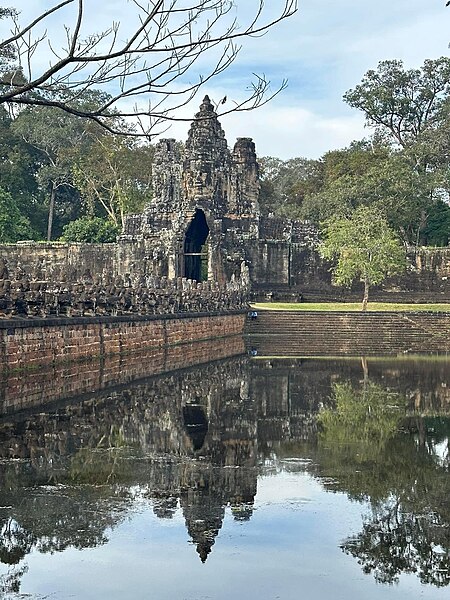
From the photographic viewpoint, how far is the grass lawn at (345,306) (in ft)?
166

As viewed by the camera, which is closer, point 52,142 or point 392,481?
point 392,481

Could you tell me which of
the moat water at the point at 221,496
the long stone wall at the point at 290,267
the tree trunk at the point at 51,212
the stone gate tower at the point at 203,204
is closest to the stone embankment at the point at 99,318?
the moat water at the point at 221,496

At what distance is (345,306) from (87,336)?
29.0 m

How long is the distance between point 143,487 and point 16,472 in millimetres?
1699

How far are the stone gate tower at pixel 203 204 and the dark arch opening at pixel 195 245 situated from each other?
0.28ft

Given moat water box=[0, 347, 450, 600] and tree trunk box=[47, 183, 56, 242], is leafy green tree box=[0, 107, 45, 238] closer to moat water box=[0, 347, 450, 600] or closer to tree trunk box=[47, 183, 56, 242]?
tree trunk box=[47, 183, 56, 242]

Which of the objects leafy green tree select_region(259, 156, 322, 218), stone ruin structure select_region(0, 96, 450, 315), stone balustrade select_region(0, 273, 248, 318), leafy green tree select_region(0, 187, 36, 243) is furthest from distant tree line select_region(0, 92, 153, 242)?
stone balustrade select_region(0, 273, 248, 318)

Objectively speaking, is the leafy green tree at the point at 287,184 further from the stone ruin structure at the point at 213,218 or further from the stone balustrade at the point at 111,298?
the stone balustrade at the point at 111,298

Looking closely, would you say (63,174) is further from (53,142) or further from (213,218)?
(213,218)

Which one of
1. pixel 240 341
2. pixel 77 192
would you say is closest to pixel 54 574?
pixel 240 341

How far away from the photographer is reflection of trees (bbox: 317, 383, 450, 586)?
8016 mm

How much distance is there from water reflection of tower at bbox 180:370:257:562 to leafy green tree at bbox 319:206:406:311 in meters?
34.9

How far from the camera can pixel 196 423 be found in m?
15.6

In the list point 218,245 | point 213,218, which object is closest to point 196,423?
point 218,245
